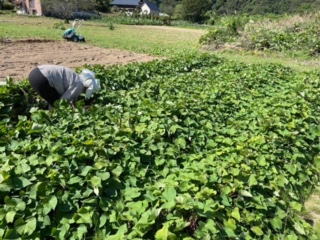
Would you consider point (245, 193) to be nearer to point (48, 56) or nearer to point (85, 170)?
point (85, 170)

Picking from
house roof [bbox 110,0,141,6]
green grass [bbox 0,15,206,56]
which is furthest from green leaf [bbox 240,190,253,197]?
house roof [bbox 110,0,141,6]

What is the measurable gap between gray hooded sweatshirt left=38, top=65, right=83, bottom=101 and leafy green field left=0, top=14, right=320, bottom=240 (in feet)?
1.68

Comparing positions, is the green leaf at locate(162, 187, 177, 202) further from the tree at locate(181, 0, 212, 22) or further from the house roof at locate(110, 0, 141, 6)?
the house roof at locate(110, 0, 141, 6)

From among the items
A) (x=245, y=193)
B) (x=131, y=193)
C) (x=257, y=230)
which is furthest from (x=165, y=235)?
(x=245, y=193)

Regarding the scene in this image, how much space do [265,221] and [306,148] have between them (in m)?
2.05

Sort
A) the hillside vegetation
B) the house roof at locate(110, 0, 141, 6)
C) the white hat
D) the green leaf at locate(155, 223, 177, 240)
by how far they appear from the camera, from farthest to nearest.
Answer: the house roof at locate(110, 0, 141, 6)
the hillside vegetation
the white hat
the green leaf at locate(155, 223, 177, 240)

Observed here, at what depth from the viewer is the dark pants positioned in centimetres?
471

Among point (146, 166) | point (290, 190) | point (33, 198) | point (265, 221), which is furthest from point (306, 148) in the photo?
point (33, 198)

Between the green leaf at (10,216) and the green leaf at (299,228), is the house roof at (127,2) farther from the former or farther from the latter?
the green leaf at (10,216)

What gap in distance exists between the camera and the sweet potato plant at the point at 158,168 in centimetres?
242

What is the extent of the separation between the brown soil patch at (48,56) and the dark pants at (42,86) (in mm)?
4012

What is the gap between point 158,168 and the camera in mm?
3279

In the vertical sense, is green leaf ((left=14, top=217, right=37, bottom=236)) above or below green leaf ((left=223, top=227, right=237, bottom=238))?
above

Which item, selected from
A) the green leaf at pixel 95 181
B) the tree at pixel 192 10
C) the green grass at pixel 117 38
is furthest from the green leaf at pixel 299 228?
the tree at pixel 192 10
